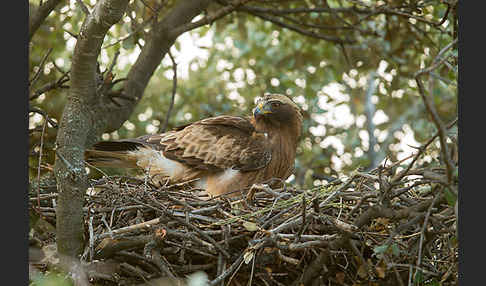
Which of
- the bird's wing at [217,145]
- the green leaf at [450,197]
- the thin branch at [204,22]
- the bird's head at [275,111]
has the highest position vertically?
the thin branch at [204,22]

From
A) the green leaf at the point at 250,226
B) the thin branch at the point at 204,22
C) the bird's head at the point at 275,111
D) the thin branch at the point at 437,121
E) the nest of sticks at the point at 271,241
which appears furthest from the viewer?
the bird's head at the point at 275,111

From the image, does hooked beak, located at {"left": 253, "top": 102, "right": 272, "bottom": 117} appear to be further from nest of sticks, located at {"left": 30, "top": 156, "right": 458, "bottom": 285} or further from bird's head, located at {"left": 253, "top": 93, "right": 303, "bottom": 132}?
nest of sticks, located at {"left": 30, "top": 156, "right": 458, "bottom": 285}

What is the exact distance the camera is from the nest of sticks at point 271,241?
12.6ft

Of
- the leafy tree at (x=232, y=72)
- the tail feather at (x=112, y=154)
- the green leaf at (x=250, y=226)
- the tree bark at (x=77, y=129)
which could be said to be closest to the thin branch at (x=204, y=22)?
the leafy tree at (x=232, y=72)

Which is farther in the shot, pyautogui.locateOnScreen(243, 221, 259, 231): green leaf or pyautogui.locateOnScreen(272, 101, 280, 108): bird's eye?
pyautogui.locateOnScreen(272, 101, 280, 108): bird's eye

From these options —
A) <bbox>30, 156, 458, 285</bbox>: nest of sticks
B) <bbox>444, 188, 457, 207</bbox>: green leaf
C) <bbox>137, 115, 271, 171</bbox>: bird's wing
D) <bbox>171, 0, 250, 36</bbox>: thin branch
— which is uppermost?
<bbox>171, 0, 250, 36</bbox>: thin branch

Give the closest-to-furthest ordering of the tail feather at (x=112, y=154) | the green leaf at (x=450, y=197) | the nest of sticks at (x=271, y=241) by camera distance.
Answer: the green leaf at (x=450, y=197)
the nest of sticks at (x=271, y=241)
the tail feather at (x=112, y=154)

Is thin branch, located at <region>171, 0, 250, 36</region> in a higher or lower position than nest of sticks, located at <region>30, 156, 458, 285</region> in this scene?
higher

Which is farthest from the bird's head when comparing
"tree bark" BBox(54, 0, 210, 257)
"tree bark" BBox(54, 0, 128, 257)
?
"tree bark" BBox(54, 0, 128, 257)

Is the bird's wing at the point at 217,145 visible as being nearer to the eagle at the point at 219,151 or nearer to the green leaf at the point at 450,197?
the eagle at the point at 219,151

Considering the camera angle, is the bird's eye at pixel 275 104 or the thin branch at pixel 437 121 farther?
the bird's eye at pixel 275 104

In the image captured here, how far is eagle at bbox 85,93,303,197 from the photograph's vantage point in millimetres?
5949

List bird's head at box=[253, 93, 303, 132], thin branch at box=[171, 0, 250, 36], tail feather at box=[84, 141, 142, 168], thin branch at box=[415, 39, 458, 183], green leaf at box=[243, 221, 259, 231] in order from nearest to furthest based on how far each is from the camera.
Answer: thin branch at box=[415, 39, 458, 183], green leaf at box=[243, 221, 259, 231], tail feather at box=[84, 141, 142, 168], thin branch at box=[171, 0, 250, 36], bird's head at box=[253, 93, 303, 132]

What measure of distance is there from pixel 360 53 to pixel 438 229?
4.64 metres
